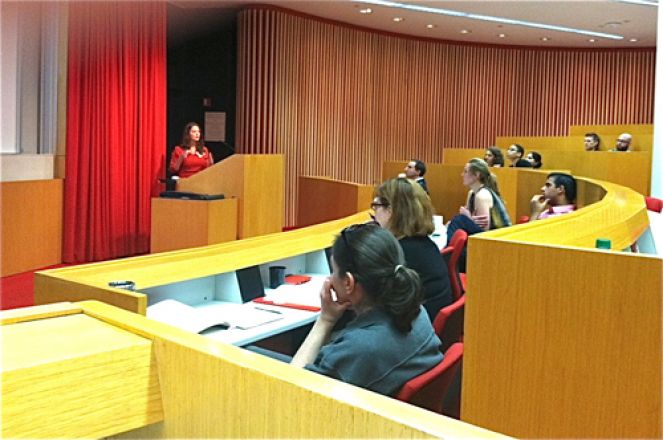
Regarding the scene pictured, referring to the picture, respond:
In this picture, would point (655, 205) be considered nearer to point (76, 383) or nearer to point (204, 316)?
point (204, 316)

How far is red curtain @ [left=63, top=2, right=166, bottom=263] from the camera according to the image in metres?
7.23

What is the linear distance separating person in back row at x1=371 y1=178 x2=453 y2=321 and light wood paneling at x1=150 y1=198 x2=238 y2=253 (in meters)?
3.33

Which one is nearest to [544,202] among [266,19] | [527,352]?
[527,352]

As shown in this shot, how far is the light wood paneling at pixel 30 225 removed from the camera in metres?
6.50

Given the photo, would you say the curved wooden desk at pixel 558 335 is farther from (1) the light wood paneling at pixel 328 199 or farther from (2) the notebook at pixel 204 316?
(1) the light wood paneling at pixel 328 199

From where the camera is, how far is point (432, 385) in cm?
207

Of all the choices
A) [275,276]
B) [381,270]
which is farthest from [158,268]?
[381,270]

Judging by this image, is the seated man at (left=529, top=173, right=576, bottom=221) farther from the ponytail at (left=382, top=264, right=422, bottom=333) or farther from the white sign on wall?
the white sign on wall

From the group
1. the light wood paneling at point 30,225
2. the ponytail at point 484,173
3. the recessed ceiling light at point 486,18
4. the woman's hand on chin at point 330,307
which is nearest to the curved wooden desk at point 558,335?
the woman's hand on chin at point 330,307

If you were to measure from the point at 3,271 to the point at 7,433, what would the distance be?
20.0 feet

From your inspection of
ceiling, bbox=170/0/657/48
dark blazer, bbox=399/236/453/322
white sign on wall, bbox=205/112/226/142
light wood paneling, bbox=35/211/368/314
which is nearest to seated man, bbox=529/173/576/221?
light wood paneling, bbox=35/211/368/314

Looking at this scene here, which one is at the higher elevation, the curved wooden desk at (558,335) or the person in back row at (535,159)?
the person in back row at (535,159)

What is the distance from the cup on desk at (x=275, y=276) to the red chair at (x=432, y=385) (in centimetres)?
168

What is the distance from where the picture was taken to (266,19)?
988 centimetres
